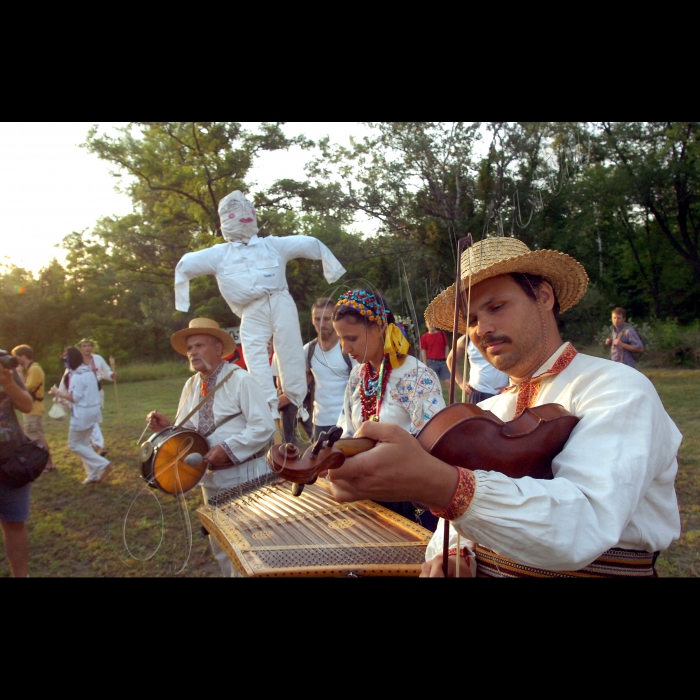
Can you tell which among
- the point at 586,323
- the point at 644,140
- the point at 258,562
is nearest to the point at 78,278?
the point at 586,323

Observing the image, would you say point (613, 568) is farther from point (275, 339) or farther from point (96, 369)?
point (96, 369)

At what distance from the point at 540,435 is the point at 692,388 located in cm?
1180

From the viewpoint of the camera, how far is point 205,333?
3.49m

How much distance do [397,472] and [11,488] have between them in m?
3.32

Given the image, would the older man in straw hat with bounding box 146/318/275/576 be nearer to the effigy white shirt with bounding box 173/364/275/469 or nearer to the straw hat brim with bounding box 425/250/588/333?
the effigy white shirt with bounding box 173/364/275/469

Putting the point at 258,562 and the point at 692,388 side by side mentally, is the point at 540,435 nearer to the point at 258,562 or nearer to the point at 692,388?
the point at 258,562

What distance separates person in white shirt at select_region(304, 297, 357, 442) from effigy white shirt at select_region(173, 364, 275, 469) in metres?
1.07

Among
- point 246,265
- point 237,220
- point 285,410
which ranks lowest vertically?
point 285,410

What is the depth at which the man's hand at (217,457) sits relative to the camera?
303 cm

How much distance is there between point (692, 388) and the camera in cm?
1091

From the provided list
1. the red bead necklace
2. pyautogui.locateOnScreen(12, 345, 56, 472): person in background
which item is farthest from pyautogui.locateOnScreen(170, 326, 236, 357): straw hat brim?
pyautogui.locateOnScreen(12, 345, 56, 472): person in background

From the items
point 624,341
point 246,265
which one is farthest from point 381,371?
point 624,341

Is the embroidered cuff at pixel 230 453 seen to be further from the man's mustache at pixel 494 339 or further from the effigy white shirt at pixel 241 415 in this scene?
the man's mustache at pixel 494 339

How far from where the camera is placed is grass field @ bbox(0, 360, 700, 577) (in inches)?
156
